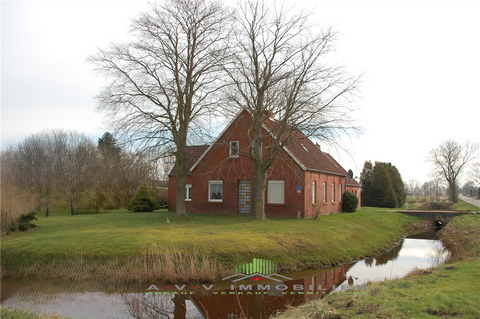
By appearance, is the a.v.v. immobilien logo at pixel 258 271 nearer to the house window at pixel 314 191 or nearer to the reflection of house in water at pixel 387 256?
the reflection of house in water at pixel 387 256

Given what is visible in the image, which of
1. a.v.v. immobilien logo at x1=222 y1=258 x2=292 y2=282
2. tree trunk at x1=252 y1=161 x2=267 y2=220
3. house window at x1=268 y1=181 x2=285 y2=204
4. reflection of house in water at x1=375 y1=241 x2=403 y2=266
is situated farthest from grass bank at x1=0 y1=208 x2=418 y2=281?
house window at x1=268 y1=181 x2=285 y2=204

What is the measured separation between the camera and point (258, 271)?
1227 centimetres

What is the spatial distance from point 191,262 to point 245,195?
13.3m

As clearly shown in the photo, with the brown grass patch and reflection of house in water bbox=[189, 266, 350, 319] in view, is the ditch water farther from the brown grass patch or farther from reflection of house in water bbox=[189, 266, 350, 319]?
the brown grass patch

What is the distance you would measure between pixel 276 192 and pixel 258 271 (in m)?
11.3

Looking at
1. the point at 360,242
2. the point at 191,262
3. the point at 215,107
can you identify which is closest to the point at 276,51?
the point at 215,107

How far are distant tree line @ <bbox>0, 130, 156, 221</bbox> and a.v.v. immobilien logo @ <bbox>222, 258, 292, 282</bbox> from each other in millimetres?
14811

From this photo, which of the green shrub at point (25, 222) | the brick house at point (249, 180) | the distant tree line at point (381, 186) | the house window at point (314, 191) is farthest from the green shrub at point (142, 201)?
the distant tree line at point (381, 186)

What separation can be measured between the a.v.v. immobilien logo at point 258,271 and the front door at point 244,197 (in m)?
11.7

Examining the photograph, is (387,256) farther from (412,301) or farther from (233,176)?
(233,176)

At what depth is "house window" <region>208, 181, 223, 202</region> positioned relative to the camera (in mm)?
25391

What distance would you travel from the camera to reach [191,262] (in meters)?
11.4

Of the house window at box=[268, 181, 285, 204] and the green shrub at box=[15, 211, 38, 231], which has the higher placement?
the house window at box=[268, 181, 285, 204]

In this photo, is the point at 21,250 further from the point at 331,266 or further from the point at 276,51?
the point at 276,51
